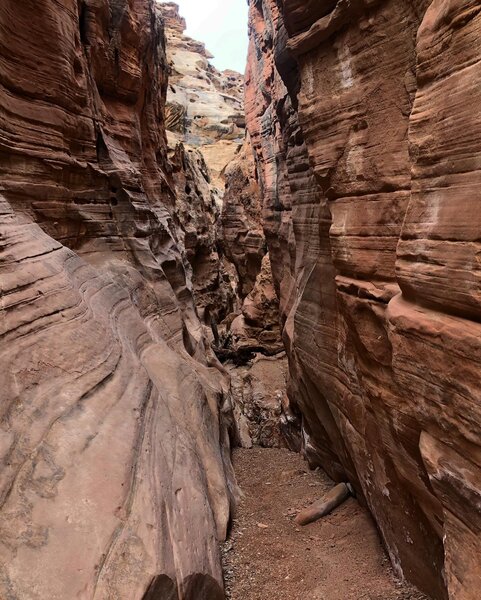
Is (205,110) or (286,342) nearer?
(286,342)

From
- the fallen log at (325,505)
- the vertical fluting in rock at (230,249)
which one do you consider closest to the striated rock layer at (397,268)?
the fallen log at (325,505)

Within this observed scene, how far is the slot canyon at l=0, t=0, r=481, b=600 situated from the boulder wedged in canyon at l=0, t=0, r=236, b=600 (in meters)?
0.03

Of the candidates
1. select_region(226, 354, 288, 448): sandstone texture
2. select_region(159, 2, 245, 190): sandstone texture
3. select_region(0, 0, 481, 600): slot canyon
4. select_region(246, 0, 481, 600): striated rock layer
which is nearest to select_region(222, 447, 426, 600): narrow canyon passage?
select_region(0, 0, 481, 600): slot canyon

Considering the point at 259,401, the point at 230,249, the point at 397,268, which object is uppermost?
the point at 397,268

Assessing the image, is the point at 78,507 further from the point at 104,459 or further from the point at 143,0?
the point at 143,0

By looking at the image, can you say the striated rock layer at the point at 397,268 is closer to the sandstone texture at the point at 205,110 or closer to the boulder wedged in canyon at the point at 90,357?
the boulder wedged in canyon at the point at 90,357

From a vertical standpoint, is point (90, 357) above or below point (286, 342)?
above

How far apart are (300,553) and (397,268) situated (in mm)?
4146

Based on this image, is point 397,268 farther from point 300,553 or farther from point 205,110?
point 205,110

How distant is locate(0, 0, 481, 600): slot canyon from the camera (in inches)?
137

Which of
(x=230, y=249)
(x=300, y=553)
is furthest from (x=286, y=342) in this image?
(x=230, y=249)

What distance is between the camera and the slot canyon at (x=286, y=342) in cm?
349

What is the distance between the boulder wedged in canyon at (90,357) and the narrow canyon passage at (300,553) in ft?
1.59

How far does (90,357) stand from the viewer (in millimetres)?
5242
